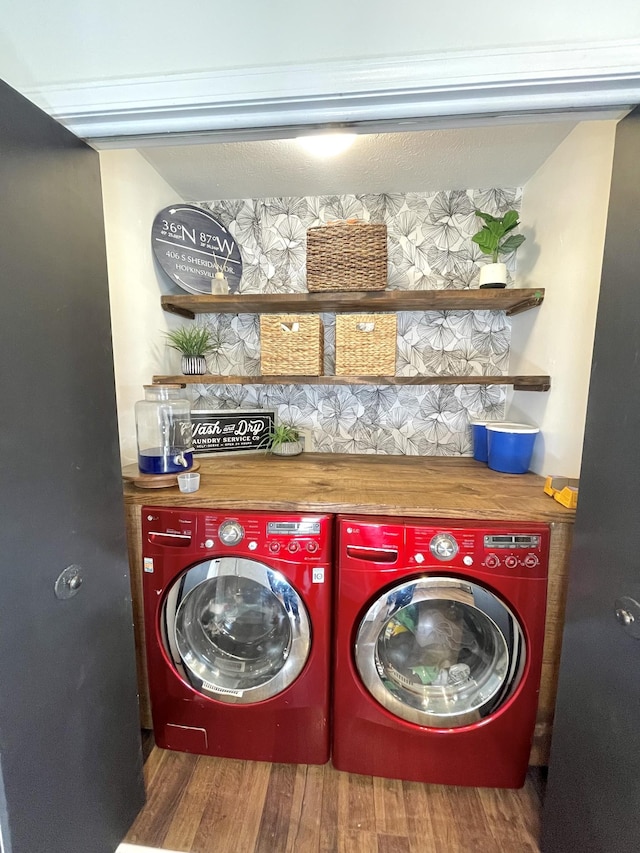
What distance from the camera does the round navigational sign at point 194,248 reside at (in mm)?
1573

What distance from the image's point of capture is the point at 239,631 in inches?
50.4

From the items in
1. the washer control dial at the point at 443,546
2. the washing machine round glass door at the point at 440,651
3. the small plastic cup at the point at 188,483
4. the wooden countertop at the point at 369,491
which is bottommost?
the washing machine round glass door at the point at 440,651

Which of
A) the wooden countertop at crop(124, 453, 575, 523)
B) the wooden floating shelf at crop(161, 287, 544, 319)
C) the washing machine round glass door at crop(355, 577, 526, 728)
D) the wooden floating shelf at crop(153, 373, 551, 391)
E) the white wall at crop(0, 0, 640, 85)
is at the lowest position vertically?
the washing machine round glass door at crop(355, 577, 526, 728)

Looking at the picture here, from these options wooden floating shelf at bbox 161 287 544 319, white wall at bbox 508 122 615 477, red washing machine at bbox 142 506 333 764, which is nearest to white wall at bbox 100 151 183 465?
wooden floating shelf at bbox 161 287 544 319

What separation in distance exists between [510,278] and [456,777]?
2.07 m

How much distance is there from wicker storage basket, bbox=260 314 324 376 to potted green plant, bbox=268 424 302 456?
0.35m

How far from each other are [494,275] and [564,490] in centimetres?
91

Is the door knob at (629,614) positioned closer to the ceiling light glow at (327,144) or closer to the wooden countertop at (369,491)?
the wooden countertop at (369,491)

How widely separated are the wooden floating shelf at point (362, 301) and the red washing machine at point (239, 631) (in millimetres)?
935

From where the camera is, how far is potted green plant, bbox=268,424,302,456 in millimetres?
1772

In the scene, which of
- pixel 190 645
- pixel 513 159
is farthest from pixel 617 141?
pixel 190 645

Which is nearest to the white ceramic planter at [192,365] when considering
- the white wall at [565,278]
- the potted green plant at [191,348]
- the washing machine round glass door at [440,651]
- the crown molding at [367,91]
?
the potted green plant at [191,348]

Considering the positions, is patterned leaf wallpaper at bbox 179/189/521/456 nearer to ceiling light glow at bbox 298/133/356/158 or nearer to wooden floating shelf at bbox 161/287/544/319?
wooden floating shelf at bbox 161/287/544/319

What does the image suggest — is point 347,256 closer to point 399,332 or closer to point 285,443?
point 399,332
